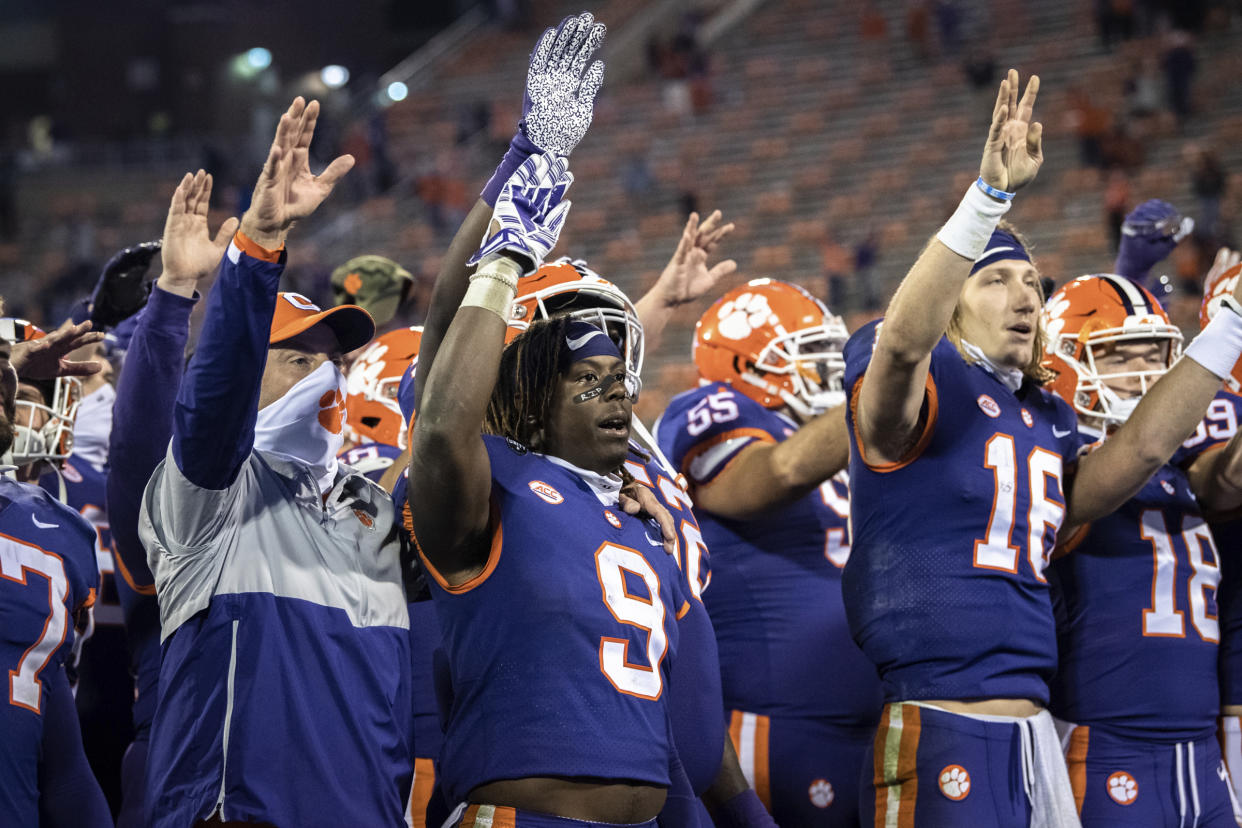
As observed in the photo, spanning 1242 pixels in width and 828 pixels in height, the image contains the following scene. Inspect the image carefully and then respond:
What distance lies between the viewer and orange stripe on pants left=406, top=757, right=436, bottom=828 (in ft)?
12.1

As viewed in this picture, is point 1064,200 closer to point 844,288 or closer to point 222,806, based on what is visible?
point 844,288

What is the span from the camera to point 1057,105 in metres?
18.8

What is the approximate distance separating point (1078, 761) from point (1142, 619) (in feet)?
1.48

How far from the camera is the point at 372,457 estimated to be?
160 inches

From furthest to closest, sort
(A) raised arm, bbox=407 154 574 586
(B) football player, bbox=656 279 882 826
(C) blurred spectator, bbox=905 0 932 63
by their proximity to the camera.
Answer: (C) blurred spectator, bbox=905 0 932 63
(B) football player, bbox=656 279 882 826
(A) raised arm, bbox=407 154 574 586

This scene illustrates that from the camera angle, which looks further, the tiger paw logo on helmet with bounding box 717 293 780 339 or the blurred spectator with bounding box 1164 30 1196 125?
the blurred spectator with bounding box 1164 30 1196 125

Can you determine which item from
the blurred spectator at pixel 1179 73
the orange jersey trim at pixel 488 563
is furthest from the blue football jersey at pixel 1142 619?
the blurred spectator at pixel 1179 73

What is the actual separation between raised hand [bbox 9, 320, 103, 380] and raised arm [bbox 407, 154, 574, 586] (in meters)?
1.17

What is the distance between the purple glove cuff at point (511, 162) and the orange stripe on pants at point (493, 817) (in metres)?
1.23

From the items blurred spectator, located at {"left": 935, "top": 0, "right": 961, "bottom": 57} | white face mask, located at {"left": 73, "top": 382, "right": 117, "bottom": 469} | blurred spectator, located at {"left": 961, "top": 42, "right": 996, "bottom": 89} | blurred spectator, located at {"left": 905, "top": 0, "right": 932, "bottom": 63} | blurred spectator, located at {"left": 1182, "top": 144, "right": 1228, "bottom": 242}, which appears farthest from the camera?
blurred spectator, located at {"left": 905, "top": 0, "right": 932, "bottom": 63}

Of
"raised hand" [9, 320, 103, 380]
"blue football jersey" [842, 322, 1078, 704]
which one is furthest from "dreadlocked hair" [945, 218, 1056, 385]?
"raised hand" [9, 320, 103, 380]

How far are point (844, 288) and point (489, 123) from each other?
8374 mm

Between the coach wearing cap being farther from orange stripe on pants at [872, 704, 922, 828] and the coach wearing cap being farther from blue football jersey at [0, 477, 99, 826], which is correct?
orange stripe on pants at [872, 704, 922, 828]

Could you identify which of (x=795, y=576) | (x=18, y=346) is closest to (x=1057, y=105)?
(x=795, y=576)
